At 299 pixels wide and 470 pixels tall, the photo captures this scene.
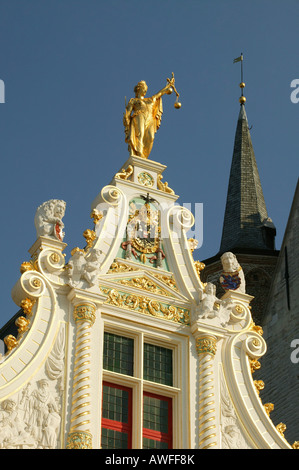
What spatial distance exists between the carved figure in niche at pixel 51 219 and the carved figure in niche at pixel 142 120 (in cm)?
276

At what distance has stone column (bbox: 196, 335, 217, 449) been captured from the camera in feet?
74.6

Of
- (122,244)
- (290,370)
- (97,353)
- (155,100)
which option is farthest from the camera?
(290,370)

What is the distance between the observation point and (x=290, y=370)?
1248 inches

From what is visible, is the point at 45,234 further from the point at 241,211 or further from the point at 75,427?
the point at 241,211

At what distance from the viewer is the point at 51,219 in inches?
936

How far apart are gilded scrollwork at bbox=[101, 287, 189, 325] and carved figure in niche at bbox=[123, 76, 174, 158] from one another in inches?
139

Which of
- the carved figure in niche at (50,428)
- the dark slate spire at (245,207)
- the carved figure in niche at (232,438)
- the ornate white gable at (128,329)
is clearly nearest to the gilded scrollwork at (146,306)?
the ornate white gable at (128,329)

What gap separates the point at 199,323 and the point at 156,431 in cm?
218

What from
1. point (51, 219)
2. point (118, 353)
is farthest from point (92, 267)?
point (118, 353)

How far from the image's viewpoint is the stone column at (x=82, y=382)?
843 inches

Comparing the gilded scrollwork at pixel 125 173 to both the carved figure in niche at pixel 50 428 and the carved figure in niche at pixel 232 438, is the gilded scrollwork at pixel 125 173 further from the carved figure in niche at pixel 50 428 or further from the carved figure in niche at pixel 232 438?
the carved figure in niche at pixel 50 428
